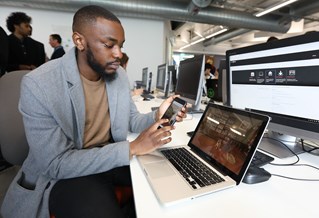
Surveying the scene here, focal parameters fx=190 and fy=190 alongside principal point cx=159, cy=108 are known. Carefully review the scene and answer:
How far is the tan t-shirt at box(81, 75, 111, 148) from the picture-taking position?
3.14 feet

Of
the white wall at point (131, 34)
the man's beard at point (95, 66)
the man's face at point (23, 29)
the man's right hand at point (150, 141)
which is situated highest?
the white wall at point (131, 34)

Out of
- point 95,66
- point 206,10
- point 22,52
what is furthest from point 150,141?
point 206,10

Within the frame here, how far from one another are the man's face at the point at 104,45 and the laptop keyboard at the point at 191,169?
491 mm

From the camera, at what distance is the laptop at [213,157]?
21.2 inches

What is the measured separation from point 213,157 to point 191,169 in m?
0.10

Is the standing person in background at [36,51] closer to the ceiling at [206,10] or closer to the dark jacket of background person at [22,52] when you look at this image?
the dark jacket of background person at [22,52]

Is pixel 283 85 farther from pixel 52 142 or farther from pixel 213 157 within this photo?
pixel 52 142

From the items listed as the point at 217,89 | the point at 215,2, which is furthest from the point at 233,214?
the point at 215,2

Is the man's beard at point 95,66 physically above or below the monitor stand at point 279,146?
above

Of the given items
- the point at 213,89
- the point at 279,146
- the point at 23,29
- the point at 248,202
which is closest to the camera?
the point at 248,202

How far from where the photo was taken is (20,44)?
8.62ft

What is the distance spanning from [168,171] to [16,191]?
2.13 feet

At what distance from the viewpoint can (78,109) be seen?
838 mm

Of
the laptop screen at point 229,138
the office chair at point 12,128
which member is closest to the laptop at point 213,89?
the laptop screen at point 229,138
